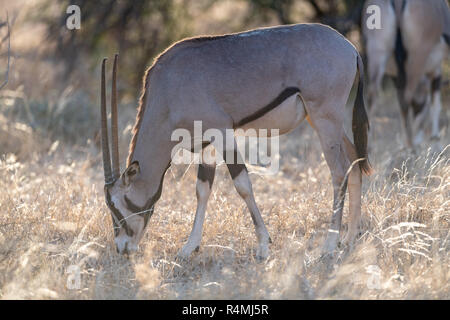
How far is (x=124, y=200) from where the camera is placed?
5.46 meters

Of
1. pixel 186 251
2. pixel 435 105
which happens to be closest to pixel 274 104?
pixel 186 251

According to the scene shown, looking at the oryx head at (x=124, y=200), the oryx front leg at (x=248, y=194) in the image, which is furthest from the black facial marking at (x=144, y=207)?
the oryx front leg at (x=248, y=194)

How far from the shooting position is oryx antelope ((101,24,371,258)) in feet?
17.8

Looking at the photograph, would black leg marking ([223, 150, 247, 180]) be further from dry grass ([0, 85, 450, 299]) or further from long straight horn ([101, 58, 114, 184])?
long straight horn ([101, 58, 114, 184])

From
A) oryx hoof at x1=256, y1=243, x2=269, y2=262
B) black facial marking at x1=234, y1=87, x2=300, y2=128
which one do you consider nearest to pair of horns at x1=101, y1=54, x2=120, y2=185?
black facial marking at x1=234, y1=87, x2=300, y2=128

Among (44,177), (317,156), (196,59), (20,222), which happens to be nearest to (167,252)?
(20,222)

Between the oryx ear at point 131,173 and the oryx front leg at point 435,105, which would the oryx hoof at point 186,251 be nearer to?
the oryx ear at point 131,173

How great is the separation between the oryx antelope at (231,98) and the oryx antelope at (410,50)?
4.09 meters

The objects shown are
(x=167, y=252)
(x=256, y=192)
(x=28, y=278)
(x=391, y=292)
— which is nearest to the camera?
(x=391, y=292)

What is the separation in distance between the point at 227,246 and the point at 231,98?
131 cm

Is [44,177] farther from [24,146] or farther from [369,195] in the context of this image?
[369,195]

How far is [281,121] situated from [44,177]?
3.74 meters

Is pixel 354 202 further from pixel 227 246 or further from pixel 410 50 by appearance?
pixel 410 50

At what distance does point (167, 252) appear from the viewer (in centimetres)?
592
